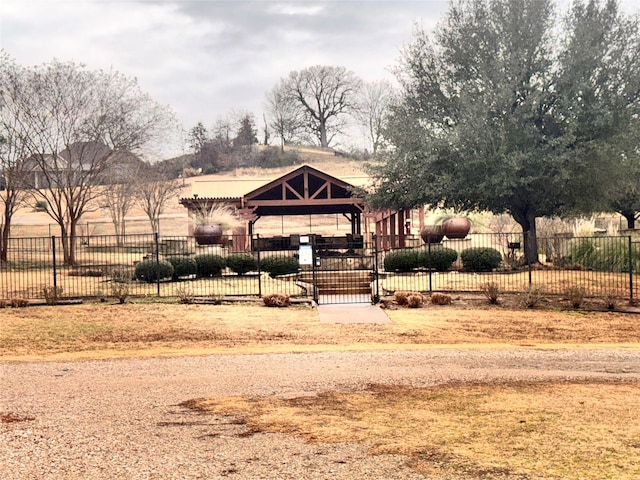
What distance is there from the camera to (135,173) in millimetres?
52344

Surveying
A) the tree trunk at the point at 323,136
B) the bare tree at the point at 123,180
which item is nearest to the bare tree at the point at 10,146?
the bare tree at the point at 123,180

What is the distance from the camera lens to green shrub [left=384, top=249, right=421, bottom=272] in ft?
84.0

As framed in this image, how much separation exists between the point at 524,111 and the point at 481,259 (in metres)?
5.30

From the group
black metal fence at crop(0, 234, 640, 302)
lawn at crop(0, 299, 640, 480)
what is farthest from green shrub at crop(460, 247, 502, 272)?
lawn at crop(0, 299, 640, 480)

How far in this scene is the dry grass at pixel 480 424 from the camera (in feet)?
20.7

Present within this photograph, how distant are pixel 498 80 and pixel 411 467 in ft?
70.2

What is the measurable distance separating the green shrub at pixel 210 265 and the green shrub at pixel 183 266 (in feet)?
0.93

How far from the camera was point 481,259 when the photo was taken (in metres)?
25.5

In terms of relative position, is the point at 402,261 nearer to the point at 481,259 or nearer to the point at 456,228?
the point at 481,259

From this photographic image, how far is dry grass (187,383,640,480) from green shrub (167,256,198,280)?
15997mm

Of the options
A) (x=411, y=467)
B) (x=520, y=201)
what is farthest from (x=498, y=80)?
(x=411, y=467)

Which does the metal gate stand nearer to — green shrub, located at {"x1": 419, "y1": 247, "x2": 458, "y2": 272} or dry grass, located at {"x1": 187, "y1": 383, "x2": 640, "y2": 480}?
green shrub, located at {"x1": 419, "y1": 247, "x2": 458, "y2": 272}

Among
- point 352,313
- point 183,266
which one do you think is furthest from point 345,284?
point 183,266

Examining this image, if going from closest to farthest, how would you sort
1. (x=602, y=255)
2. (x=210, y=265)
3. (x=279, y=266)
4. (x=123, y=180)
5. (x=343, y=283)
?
(x=343, y=283) < (x=210, y=265) < (x=279, y=266) < (x=602, y=255) < (x=123, y=180)
